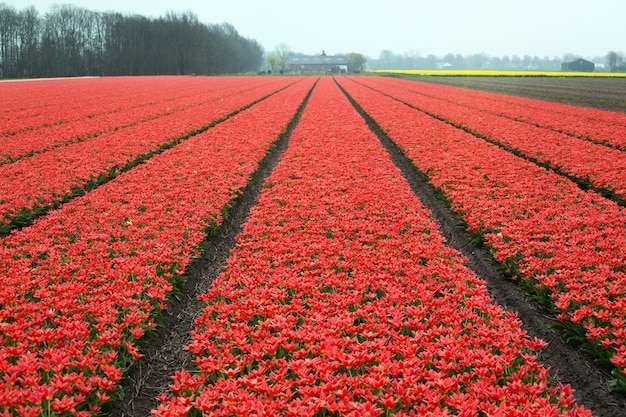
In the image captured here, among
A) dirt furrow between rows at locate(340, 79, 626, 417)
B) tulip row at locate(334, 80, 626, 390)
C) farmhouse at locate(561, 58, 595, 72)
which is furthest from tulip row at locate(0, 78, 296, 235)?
farmhouse at locate(561, 58, 595, 72)

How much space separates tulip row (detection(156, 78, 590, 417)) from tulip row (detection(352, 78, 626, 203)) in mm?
5960

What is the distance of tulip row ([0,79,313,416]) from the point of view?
4.08m

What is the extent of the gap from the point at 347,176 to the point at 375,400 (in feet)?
27.5

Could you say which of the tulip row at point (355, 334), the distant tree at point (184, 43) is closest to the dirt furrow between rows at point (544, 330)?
the tulip row at point (355, 334)

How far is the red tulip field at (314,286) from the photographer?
405cm

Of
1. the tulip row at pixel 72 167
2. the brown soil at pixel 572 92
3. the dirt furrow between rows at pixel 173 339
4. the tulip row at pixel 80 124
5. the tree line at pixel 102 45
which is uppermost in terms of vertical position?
the tree line at pixel 102 45

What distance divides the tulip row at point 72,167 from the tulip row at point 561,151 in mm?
12499

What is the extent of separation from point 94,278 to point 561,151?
14384mm

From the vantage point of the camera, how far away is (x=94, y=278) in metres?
6.21

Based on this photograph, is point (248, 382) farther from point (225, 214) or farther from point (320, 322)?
point (225, 214)

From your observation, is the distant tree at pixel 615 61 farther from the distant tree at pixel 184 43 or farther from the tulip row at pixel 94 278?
the tulip row at pixel 94 278

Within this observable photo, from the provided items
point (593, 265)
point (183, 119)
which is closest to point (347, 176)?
point (593, 265)

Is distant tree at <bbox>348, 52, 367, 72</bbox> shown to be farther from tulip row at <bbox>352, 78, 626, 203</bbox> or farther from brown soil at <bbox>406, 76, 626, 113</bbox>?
tulip row at <bbox>352, 78, 626, 203</bbox>

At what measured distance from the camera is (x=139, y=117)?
79.5 feet
